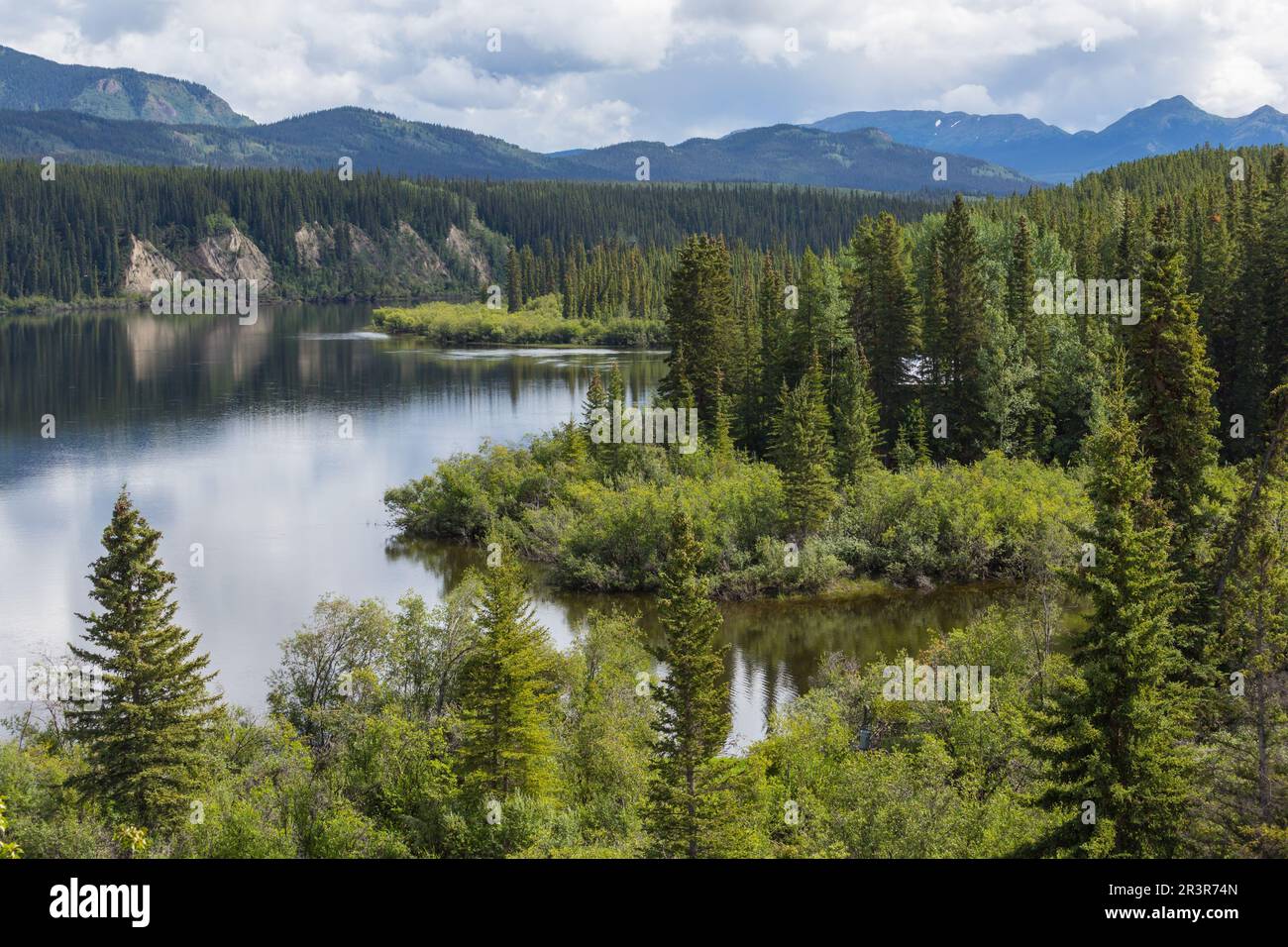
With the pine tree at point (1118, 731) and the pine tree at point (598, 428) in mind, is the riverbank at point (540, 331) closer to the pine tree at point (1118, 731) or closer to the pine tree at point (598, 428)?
the pine tree at point (598, 428)

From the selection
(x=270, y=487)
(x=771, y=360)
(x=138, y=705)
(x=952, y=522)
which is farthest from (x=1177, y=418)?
(x=270, y=487)

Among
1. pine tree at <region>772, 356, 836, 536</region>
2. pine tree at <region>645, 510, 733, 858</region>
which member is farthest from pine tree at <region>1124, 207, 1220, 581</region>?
pine tree at <region>772, 356, 836, 536</region>

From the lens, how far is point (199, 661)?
107ft

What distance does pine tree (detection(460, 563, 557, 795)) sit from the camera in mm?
31203

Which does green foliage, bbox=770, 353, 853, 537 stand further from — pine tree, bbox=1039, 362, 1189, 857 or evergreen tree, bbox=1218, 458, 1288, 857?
pine tree, bbox=1039, 362, 1189, 857

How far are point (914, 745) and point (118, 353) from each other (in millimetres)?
144006

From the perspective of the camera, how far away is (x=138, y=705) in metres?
30.6

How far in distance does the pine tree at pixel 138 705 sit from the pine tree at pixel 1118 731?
2060 centimetres

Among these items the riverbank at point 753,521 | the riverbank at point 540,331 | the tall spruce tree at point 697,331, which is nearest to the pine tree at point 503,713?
the riverbank at point 753,521
